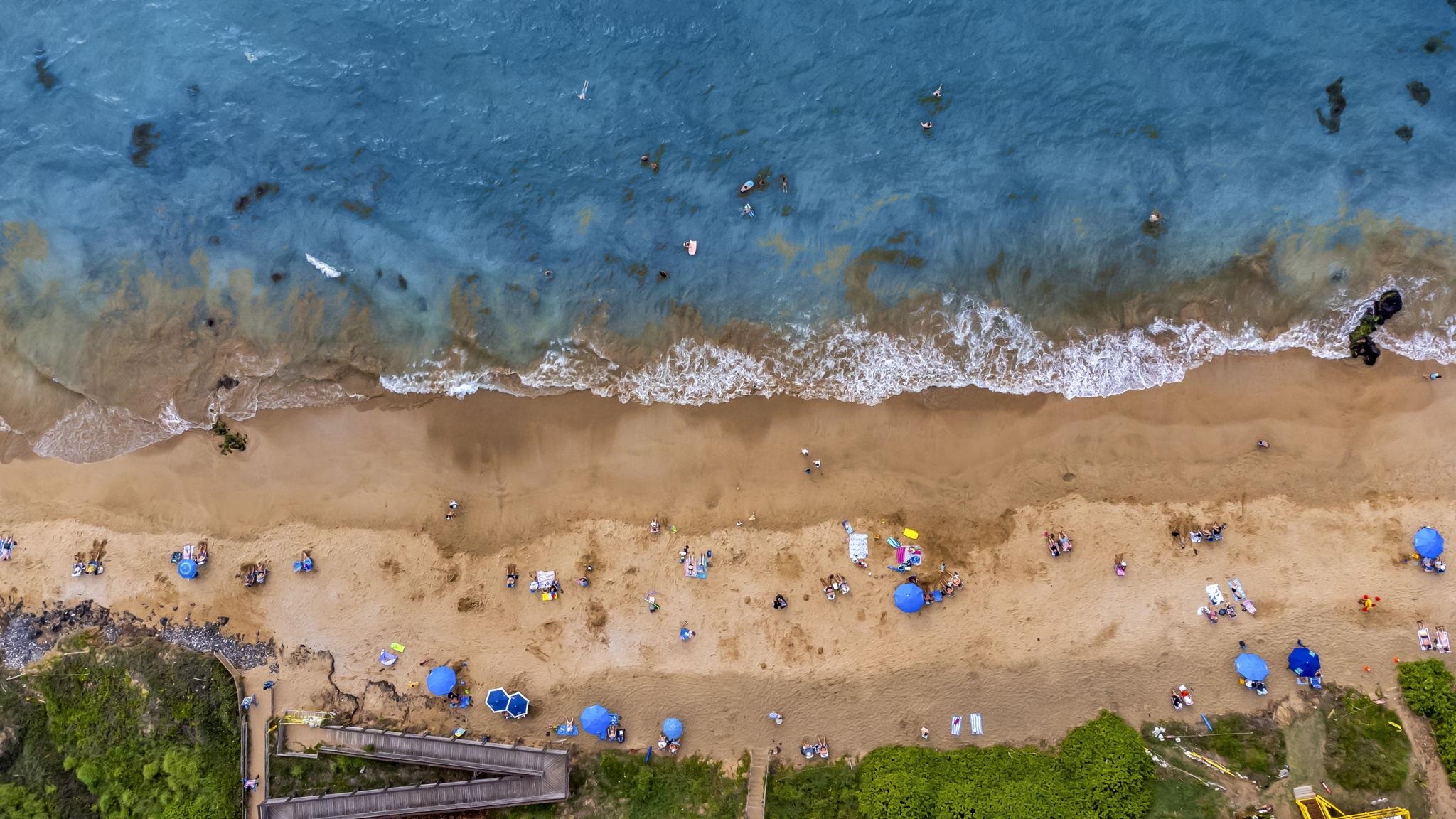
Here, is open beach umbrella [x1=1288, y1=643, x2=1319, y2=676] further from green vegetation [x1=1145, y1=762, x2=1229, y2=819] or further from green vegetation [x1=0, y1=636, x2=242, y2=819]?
green vegetation [x1=0, y1=636, x2=242, y2=819]

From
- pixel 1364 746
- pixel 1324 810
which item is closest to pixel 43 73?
pixel 1324 810

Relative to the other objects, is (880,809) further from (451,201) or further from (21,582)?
(21,582)

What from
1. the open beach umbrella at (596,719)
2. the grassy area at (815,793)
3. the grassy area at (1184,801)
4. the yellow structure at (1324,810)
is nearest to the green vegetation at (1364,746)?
the yellow structure at (1324,810)

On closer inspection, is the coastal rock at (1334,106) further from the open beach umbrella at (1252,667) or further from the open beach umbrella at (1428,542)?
the open beach umbrella at (1252,667)

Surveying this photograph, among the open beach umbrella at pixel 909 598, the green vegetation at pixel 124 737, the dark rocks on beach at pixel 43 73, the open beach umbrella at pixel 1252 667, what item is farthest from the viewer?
the dark rocks on beach at pixel 43 73

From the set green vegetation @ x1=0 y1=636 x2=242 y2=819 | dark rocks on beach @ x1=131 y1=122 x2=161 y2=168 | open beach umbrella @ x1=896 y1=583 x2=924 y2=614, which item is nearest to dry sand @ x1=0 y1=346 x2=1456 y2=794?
open beach umbrella @ x1=896 y1=583 x2=924 y2=614
